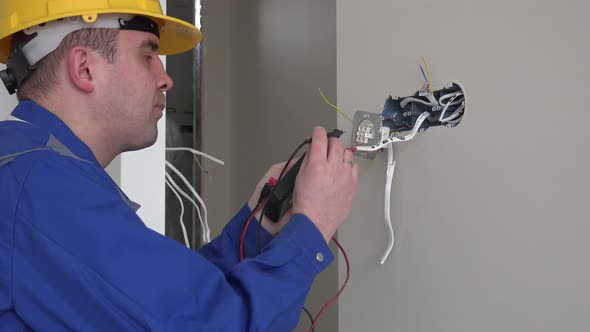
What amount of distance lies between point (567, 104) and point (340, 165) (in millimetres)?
420

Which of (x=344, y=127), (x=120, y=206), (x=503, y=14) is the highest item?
(x=503, y=14)

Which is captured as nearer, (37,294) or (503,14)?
(37,294)

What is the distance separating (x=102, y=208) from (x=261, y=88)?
2.61 meters

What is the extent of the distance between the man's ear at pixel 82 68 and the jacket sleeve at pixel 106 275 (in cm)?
23

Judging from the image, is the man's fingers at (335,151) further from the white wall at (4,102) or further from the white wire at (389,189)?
the white wall at (4,102)

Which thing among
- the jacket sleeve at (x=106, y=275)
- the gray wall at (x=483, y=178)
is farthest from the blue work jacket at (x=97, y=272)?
the gray wall at (x=483, y=178)

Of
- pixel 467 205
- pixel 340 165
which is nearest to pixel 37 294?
pixel 340 165

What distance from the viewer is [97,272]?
2.51 feet

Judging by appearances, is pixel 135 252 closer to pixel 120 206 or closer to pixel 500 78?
pixel 120 206

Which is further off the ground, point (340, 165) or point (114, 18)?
point (114, 18)

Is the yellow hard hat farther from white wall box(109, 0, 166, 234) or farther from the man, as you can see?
white wall box(109, 0, 166, 234)

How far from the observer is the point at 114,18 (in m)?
1.09

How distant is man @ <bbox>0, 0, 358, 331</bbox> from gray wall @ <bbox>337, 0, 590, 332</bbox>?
0.29 metres

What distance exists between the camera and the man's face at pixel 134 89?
106 centimetres
